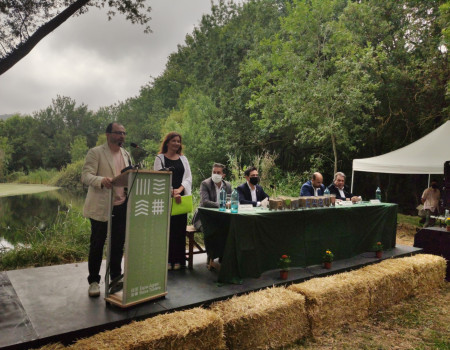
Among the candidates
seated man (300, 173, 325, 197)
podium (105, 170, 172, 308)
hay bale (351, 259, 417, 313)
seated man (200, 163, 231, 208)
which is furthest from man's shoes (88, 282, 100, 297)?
seated man (300, 173, 325, 197)

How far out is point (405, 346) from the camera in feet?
9.34

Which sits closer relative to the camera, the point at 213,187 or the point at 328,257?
the point at 328,257

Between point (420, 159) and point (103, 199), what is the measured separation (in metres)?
6.99

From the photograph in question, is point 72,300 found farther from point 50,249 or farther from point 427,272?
point 427,272

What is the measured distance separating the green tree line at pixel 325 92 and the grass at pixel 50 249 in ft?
21.6

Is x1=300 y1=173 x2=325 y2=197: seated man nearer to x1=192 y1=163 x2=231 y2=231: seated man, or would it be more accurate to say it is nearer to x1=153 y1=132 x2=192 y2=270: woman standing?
x1=192 y1=163 x2=231 y2=231: seated man

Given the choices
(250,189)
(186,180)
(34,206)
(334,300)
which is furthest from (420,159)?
(34,206)

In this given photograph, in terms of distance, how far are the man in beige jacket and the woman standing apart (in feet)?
1.86

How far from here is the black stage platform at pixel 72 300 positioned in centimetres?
222

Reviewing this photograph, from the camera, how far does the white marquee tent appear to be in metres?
7.11

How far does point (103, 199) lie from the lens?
9.24 feet

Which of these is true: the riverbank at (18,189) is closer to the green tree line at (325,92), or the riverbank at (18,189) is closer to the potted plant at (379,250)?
the green tree line at (325,92)

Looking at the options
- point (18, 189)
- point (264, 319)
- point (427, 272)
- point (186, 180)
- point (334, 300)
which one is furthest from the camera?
point (18, 189)

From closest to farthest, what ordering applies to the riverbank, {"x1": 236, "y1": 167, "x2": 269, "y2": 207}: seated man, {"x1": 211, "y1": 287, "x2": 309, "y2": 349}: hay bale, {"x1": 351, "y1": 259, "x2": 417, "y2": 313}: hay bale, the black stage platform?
the black stage platform
{"x1": 211, "y1": 287, "x2": 309, "y2": 349}: hay bale
{"x1": 351, "y1": 259, "x2": 417, "y2": 313}: hay bale
{"x1": 236, "y1": 167, "x2": 269, "y2": 207}: seated man
the riverbank
